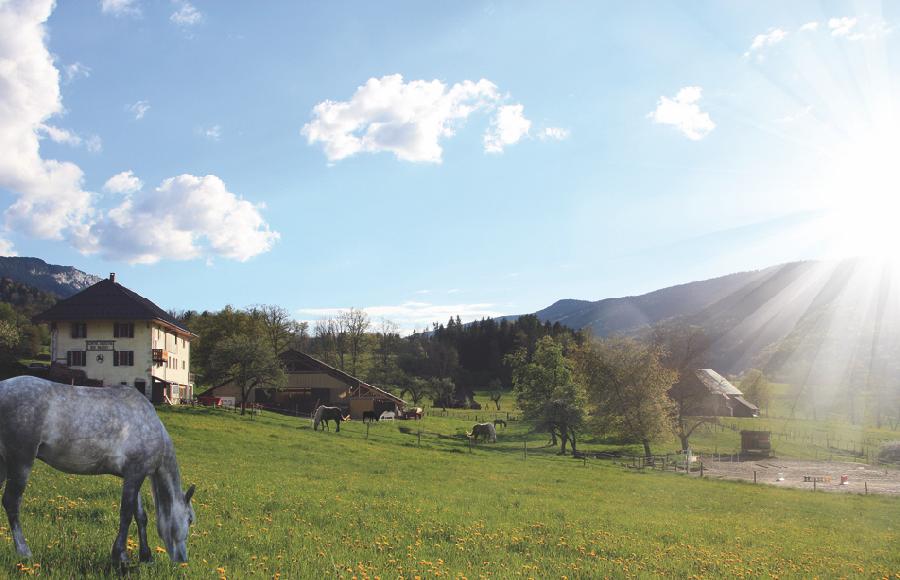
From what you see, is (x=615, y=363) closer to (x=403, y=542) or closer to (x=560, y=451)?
(x=560, y=451)

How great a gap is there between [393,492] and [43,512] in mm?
11830

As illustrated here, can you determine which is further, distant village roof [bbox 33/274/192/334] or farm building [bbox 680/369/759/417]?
farm building [bbox 680/369/759/417]

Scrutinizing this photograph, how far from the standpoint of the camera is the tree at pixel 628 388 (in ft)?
199

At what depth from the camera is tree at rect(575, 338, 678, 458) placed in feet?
199

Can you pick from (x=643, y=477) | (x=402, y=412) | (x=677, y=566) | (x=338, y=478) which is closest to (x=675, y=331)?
(x=402, y=412)

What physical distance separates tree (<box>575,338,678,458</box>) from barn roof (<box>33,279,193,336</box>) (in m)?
46.2

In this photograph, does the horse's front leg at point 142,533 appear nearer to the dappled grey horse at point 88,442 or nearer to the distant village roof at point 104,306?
the dappled grey horse at point 88,442

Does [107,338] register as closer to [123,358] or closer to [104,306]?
[123,358]

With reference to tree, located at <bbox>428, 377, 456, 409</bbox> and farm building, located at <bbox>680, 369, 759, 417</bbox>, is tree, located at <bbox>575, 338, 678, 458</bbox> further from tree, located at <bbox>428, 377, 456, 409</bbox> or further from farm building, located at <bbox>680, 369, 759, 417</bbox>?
tree, located at <bbox>428, 377, 456, 409</bbox>

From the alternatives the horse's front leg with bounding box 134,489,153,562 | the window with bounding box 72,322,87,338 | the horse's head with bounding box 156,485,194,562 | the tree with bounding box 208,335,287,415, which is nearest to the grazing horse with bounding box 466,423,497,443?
the tree with bounding box 208,335,287,415

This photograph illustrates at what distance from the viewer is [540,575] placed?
1000 cm

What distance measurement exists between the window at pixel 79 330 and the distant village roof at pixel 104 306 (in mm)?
721

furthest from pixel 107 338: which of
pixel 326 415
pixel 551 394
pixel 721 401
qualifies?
pixel 721 401

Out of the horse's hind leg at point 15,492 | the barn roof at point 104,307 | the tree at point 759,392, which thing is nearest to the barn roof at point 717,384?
the tree at point 759,392
